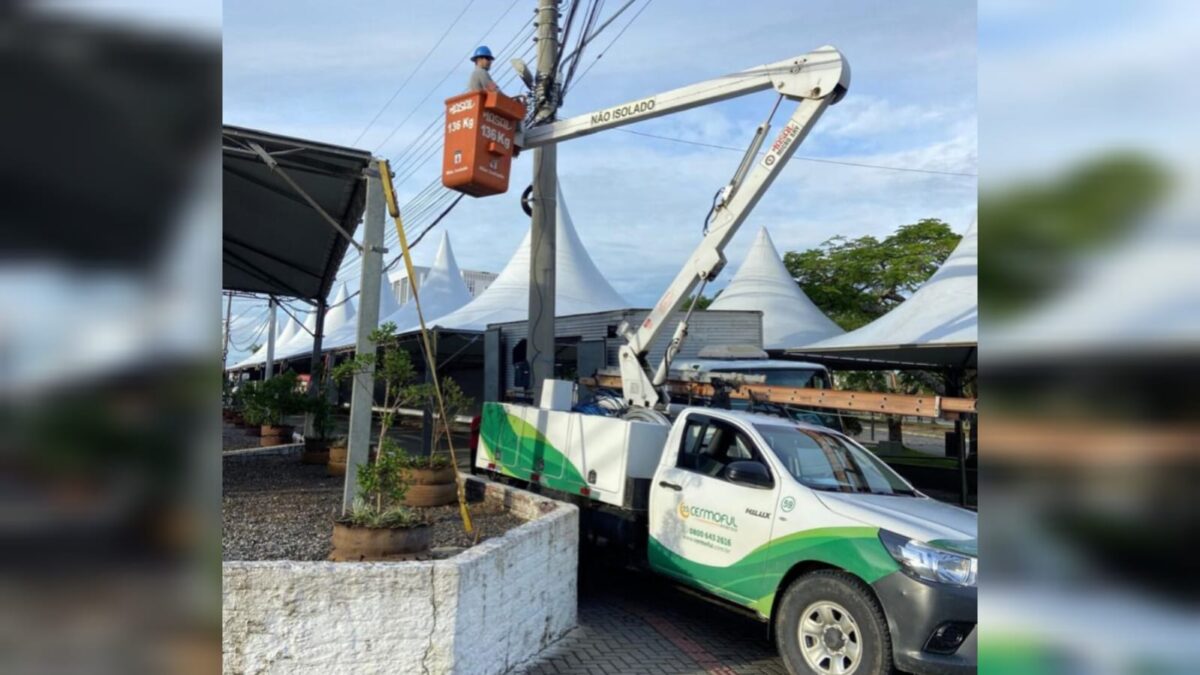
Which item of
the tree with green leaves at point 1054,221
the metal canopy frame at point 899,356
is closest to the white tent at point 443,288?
the metal canopy frame at point 899,356

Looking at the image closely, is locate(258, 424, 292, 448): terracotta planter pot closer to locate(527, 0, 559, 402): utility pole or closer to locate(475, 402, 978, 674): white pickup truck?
locate(527, 0, 559, 402): utility pole

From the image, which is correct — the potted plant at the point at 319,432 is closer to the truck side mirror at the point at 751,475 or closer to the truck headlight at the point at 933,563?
the truck side mirror at the point at 751,475

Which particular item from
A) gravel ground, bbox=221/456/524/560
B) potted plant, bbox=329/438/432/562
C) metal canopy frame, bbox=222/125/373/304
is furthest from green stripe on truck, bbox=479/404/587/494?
metal canopy frame, bbox=222/125/373/304

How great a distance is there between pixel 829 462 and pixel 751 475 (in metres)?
0.84

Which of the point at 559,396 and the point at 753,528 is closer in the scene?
the point at 753,528

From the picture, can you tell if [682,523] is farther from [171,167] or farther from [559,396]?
[171,167]

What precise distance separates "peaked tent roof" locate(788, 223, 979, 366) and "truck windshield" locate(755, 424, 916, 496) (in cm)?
569

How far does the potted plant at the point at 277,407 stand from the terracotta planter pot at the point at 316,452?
104 inches

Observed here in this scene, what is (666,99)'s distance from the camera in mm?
8234

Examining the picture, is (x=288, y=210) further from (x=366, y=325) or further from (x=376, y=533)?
(x=376, y=533)

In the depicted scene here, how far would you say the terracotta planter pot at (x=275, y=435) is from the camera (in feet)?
47.1

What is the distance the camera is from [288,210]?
11898 mm

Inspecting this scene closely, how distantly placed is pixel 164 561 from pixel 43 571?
11cm

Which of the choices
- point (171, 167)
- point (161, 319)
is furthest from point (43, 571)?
point (171, 167)
